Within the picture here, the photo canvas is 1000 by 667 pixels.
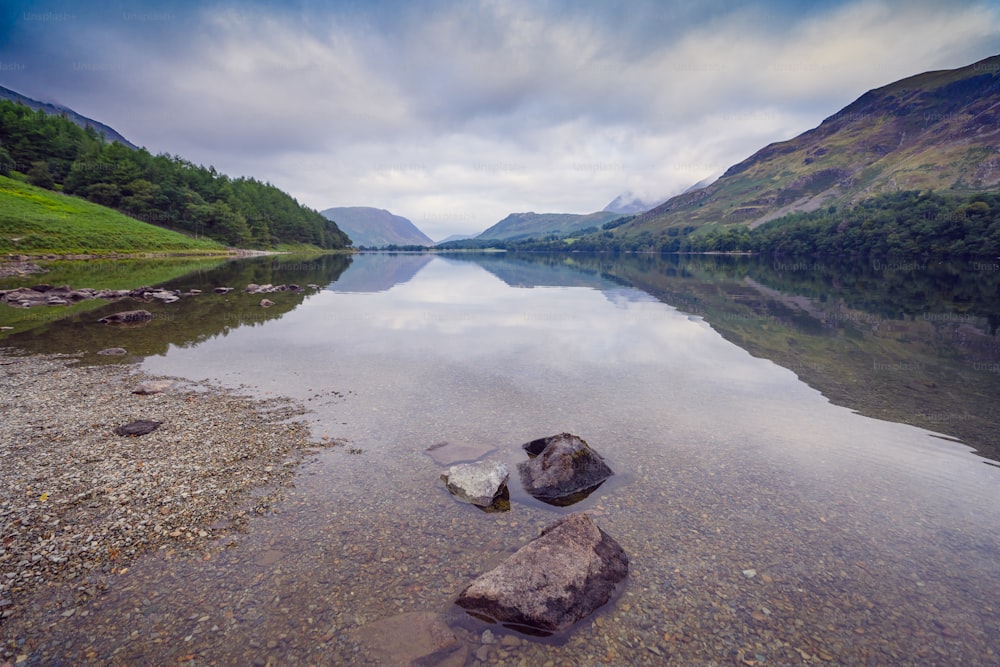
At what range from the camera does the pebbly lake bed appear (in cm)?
750

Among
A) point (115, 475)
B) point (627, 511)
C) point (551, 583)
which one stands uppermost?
point (115, 475)

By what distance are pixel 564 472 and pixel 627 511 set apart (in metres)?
1.89

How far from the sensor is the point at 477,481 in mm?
11680

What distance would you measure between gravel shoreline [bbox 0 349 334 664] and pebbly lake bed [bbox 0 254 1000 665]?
0.56m

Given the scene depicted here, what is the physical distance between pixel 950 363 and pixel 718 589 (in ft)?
92.2

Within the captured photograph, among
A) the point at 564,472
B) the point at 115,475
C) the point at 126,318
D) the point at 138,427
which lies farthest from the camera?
the point at 126,318

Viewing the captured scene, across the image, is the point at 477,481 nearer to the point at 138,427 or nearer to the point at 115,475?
the point at 115,475

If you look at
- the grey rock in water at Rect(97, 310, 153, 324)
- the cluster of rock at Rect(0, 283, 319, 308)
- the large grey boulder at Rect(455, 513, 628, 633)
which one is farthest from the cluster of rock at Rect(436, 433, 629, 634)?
the cluster of rock at Rect(0, 283, 319, 308)

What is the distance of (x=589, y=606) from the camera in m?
8.14

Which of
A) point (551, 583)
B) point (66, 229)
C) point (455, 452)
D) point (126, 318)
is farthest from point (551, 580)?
point (66, 229)

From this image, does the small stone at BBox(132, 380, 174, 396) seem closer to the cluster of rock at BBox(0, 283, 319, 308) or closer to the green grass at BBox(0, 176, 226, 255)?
the cluster of rock at BBox(0, 283, 319, 308)

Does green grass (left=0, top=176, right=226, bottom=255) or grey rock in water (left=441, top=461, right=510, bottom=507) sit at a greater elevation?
green grass (left=0, top=176, right=226, bottom=255)

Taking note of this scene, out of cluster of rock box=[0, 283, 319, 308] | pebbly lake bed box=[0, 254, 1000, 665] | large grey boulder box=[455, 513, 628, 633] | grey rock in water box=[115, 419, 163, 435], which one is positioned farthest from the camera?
cluster of rock box=[0, 283, 319, 308]

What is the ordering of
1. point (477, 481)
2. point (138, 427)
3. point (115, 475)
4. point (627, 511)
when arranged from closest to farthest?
point (627, 511) → point (115, 475) → point (477, 481) → point (138, 427)
